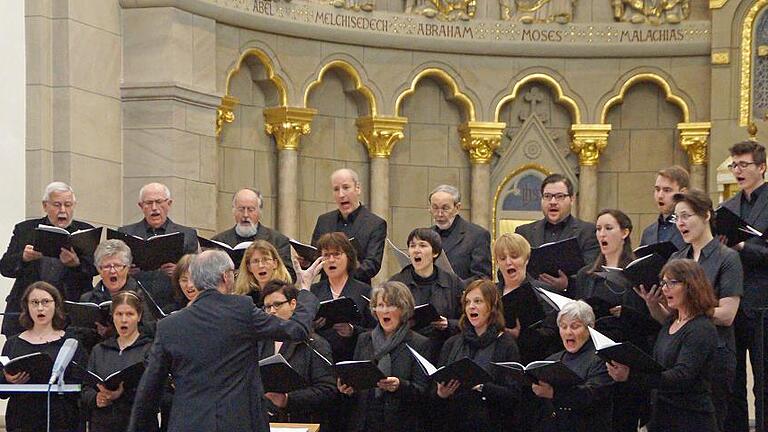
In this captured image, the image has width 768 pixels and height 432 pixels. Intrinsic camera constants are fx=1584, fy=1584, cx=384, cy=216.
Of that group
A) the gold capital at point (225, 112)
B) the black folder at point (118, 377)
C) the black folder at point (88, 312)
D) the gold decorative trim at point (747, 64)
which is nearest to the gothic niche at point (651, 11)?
the gold decorative trim at point (747, 64)

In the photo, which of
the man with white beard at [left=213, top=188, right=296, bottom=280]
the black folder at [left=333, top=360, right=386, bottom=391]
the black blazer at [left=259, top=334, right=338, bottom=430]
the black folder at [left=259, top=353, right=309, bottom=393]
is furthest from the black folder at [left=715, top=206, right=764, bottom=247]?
the man with white beard at [left=213, top=188, right=296, bottom=280]

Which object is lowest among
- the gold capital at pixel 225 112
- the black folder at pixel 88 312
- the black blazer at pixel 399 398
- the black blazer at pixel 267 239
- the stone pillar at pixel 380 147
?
the black blazer at pixel 399 398

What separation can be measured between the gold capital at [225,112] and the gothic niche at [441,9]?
196 centimetres

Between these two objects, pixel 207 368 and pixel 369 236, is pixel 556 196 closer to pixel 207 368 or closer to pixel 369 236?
pixel 369 236

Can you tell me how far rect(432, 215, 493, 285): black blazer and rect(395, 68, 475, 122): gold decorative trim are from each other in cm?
479

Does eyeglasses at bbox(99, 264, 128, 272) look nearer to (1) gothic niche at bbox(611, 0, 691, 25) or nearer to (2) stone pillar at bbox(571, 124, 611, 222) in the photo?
(2) stone pillar at bbox(571, 124, 611, 222)

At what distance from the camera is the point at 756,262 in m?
7.84

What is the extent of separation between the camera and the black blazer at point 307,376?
7.90 meters

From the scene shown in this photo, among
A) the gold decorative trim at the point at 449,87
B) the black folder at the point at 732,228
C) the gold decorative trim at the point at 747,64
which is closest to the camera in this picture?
the black folder at the point at 732,228

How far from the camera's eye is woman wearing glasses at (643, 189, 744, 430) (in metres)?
7.55

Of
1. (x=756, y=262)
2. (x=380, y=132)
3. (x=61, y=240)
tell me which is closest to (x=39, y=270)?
(x=61, y=240)

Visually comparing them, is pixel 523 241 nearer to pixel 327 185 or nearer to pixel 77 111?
pixel 77 111

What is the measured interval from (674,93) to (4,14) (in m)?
6.11

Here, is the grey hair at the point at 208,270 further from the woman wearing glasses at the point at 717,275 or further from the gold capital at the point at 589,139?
the gold capital at the point at 589,139
